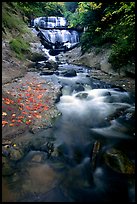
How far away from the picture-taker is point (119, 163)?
4.32 m

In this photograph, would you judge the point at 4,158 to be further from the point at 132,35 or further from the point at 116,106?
the point at 132,35

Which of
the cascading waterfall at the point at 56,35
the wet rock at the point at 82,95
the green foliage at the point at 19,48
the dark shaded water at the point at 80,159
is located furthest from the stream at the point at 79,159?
the cascading waterfall at the point at 56,35

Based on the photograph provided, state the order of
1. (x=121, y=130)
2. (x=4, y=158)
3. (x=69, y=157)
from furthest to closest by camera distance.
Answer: (x=121, y=130)
(x=69, y=157)
(x=4, y=158)

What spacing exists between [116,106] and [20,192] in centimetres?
491

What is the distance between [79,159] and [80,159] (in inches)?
1.0

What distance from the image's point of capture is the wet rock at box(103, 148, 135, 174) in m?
4.25

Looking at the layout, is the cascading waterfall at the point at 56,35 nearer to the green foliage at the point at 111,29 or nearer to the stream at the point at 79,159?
the green foliage at the point at 111,29

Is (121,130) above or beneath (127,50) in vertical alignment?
beneath

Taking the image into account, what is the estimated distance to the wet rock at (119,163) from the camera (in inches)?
167

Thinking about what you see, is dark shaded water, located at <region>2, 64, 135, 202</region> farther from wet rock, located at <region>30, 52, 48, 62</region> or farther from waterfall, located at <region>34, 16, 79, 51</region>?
waterfall, located at <region>34, 16, 79, 51</region>

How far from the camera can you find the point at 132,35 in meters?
10.4

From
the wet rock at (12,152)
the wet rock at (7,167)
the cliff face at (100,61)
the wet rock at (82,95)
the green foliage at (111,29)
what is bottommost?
the wet rock at (7,167)

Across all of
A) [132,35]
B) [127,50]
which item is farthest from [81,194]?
[132,35]

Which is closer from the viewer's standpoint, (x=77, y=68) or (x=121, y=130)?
(x=121, y=130)
